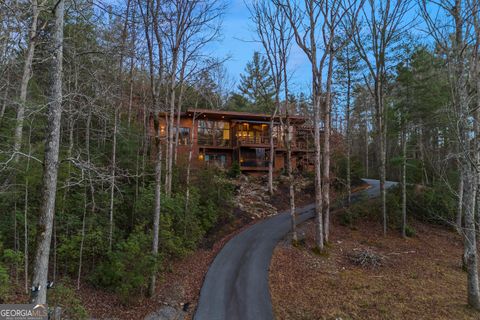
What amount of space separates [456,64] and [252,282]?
8522mm

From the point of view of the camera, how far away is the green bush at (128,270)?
677cm

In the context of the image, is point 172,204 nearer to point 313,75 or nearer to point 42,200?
point 42,200

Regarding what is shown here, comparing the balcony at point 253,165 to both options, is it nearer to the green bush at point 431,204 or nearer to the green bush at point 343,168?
the green bush at point 343,168

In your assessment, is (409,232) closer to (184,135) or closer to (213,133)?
(213,133)

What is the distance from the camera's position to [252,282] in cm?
822

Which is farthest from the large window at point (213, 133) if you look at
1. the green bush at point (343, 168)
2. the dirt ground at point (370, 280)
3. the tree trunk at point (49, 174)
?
the tree trunk at point (49, 174)

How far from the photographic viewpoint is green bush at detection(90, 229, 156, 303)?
677 cm

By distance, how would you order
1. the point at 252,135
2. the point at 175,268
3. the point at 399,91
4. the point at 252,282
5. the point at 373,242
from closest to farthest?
the point at 252,282
the point at 175,268
the point at 373,242
the point at 399,91
the point at 252,135

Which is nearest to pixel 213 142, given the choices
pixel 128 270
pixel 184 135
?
pixel 184 135

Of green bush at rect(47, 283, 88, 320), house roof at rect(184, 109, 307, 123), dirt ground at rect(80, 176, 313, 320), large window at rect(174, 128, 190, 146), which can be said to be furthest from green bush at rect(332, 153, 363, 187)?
green bush at rect(47, 283, 88, 320)

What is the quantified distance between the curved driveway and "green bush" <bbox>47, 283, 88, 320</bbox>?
8.64 ft

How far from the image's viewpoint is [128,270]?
6941mm

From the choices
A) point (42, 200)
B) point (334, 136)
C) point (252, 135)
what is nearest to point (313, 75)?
point (334, 136)

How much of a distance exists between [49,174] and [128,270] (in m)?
3.72
